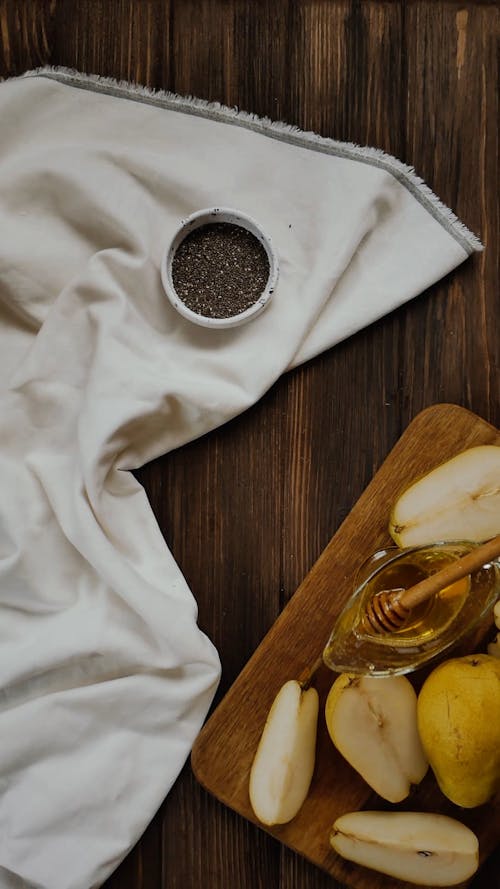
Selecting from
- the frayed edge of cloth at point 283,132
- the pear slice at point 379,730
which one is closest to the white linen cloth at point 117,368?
the frayed edge of cloth at point 283,132

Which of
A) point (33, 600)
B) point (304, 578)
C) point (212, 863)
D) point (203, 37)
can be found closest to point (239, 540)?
point (304, 578)

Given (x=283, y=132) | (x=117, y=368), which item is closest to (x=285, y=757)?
(x=117, y=368)

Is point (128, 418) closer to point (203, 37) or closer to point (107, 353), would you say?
point (107, 353)

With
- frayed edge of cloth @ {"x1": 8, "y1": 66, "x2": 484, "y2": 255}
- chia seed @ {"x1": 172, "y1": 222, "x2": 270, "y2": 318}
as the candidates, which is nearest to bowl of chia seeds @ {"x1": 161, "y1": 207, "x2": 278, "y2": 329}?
chia seed @ {"x1": 172, "y1": 222, "x2": 270, "y2": 318}

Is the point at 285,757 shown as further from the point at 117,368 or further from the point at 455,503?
Answer: the point at 117,368

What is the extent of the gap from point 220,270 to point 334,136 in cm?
19

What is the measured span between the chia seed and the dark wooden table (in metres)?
0.10

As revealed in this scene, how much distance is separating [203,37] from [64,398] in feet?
1.27

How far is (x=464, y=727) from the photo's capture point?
649mm

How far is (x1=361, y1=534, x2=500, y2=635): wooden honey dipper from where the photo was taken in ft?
2.01

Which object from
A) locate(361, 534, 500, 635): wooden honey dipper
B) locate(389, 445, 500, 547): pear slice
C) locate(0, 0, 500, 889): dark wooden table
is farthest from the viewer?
locate(0, 0, 500, 889): dark wooden table

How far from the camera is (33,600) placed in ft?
2.54

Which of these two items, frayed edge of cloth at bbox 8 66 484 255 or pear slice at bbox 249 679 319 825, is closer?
pear slice at bbox 249 679 319 825

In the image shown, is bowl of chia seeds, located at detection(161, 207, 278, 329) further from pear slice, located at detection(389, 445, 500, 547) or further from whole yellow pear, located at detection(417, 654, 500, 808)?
whole yellow pear, located at detection(417, 654, 500, 808)
